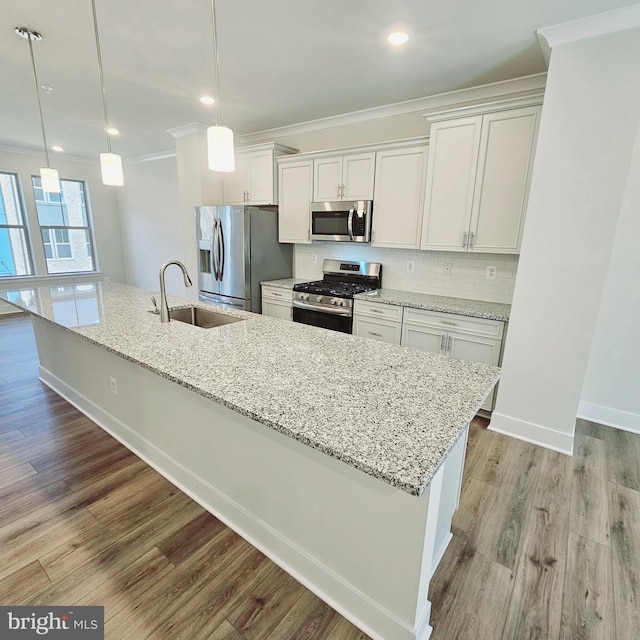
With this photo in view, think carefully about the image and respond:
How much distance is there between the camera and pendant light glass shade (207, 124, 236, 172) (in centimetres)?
166

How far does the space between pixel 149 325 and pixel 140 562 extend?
4.09ft

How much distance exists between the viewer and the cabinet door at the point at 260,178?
4070mm

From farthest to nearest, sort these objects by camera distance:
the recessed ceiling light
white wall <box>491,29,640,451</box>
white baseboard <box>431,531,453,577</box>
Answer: the recessed ceiling light
white wall <box>491,29,640,451</box>
white baseboard <box>431,531,453,577</box>

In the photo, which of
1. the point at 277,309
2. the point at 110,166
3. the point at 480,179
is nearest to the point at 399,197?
the point at 480,179

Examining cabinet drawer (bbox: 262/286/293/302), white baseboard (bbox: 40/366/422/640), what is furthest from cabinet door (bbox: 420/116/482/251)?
white baseboard (bbox: 40/366/422/640)

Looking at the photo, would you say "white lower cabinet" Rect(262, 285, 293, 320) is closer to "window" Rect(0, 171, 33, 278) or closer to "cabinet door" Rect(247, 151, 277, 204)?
"cabinet door" Rect(247, 151, 277, 204)

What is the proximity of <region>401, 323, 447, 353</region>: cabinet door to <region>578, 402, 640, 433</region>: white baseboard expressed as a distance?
130 centimetres

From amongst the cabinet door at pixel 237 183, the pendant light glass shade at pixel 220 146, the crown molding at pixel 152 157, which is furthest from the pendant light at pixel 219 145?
the crown molding at pixel 152 157

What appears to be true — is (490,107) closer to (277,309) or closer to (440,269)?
(440,269)

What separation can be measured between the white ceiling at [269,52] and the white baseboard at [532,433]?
253cm

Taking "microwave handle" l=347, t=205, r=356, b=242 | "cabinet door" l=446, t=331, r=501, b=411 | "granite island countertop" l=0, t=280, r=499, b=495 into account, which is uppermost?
"microwave handle" l=347, t=205, r=356, b=242

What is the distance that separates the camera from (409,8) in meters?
1.94

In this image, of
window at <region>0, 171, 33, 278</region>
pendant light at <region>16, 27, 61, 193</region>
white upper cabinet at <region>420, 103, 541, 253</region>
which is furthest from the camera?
window at <region>0, 171, 33, 278</region>

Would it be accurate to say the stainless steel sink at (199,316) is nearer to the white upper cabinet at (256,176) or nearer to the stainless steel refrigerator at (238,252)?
the stainless steel refrigerator at (238,252)
